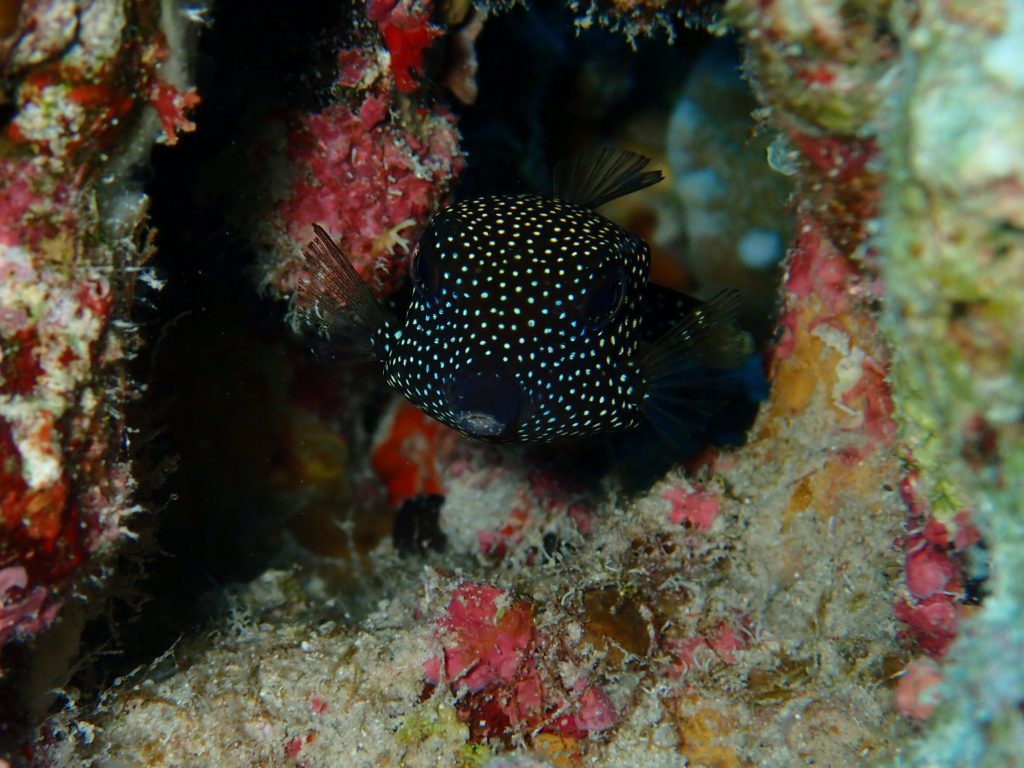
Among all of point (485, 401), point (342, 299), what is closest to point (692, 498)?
point (485, 401)

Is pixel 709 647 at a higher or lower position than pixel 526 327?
lower

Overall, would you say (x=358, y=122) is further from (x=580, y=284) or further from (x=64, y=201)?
(x=64, y=201)

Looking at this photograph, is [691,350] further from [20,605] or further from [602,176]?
[20,605]

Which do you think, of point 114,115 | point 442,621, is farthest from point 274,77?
point 442,621

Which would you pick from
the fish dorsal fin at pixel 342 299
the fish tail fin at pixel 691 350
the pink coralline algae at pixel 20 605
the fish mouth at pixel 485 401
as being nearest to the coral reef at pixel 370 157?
the fish dorsal fin at pixel 342 299

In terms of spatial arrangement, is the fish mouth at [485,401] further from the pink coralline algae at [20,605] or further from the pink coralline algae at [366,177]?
the pink coralline algae at [20,605]
